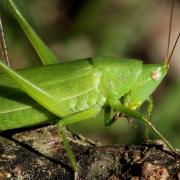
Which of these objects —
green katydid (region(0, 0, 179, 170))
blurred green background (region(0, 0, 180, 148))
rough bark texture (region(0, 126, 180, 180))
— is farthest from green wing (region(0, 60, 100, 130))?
blurred green background (region(0, 0, 180, 148))

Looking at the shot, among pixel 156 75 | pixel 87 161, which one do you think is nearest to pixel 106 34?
pixel 156 75

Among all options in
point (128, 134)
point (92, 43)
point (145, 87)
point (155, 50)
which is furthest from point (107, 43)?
point (145, 87)

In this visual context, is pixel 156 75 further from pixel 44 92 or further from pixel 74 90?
pixel 44 92

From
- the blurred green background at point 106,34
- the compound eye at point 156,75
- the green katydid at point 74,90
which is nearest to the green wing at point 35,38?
the green katydid at point 74,90

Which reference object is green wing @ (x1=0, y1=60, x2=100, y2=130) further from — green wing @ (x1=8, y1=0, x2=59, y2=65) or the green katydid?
green wing @ (x1=8, y1=0, x2=59, y2=65)

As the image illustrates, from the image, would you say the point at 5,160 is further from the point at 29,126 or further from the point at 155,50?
the point at 155,50

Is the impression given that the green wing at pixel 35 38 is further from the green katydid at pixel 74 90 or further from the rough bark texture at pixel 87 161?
the rough bark texture at pixel 87 161

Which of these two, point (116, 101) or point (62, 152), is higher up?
point (116, 101)
